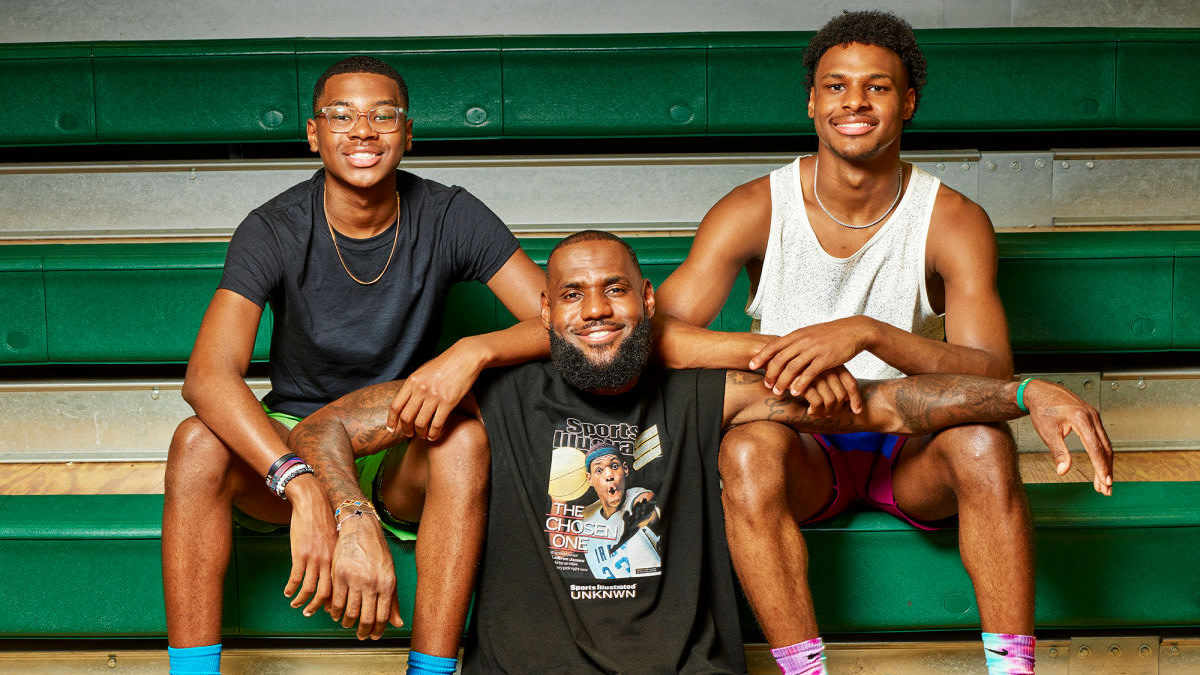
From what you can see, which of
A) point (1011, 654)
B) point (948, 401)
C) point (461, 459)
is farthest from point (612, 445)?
point (1011, 654)

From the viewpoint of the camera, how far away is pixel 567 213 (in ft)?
8.11

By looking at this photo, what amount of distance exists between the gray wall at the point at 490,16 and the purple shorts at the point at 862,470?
4.63ft

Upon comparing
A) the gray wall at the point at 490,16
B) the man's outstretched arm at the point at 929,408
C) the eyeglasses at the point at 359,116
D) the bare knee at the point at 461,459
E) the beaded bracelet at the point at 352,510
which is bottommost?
the beaded bracelet at the point at 352,510

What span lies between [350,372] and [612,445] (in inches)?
17.5

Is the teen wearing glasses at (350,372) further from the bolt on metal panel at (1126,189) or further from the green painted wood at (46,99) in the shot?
the bolt on metal panel at (1126,189)

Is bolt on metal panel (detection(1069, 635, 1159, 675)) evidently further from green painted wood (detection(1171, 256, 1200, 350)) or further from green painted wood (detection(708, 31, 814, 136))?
green painted wood (detection(708, 31, 814, 136))

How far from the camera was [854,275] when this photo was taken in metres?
1.63

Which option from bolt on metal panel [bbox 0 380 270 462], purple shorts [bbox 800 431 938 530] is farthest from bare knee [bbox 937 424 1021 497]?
bolt on metal panel [bbox 0 380 270 462]

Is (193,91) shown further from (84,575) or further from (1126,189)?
(1126,189)

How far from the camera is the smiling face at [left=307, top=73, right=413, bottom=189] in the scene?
1558 mm

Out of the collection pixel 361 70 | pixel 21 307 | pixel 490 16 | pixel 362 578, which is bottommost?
pixel 362 578

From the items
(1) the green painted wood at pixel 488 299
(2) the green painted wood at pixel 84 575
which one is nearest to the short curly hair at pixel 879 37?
(1) the green painted wood at pixel 488 299

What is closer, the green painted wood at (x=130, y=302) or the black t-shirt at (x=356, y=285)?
the black t-shirt at (x=356, y=285)

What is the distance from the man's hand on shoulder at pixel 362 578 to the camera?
1272 millimetres
